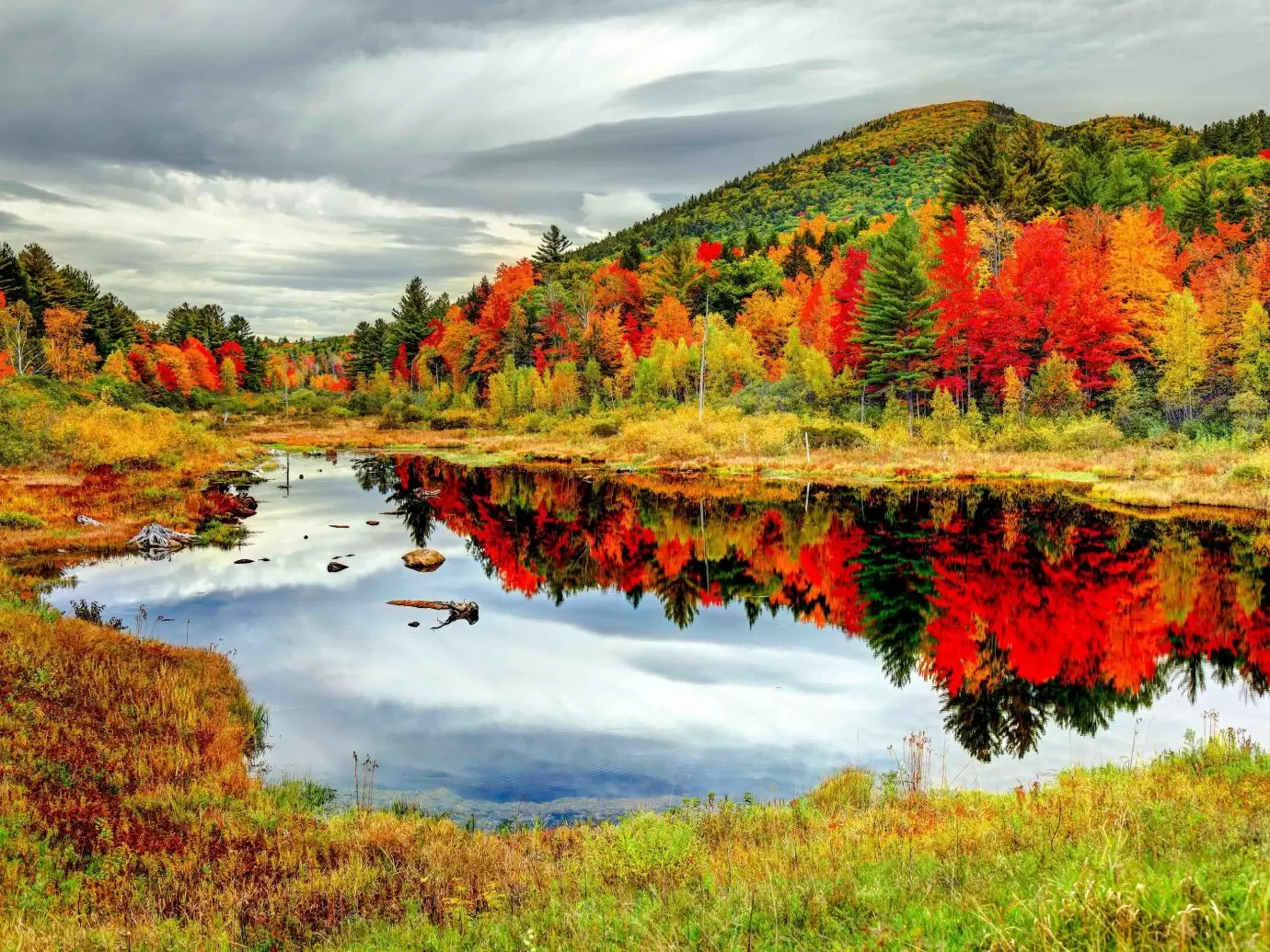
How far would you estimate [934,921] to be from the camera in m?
4.93

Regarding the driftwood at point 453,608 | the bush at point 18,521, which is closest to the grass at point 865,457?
the driftwood at point 453,608

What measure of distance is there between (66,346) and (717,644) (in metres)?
102

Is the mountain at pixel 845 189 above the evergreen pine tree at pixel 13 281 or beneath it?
above

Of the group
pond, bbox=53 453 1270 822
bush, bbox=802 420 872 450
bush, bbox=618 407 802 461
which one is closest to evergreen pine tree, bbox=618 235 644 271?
bush, bbox=618 407 802 461

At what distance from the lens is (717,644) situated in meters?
19.1

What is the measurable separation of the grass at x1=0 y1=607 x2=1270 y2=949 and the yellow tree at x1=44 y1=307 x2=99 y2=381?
9647 centimetres

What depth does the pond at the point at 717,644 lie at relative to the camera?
12.7 meters

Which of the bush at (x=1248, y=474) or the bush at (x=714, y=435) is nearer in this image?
the bush at (x=1248, y=474)

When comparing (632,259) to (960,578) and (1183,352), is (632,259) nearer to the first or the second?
(1183,352)

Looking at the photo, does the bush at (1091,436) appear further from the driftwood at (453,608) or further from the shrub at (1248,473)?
the driftwood at (453,608)

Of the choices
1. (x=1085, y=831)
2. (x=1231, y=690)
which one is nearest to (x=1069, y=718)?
(x=1231, y=690)

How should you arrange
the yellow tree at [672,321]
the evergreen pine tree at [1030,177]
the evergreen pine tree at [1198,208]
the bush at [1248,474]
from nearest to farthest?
the bush at [1248,474]
the evergreen pine tree at [1198,208]
the evergreen pine tree at [1030,177]
the yellow tree at [672,321]

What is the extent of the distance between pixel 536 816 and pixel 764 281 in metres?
93.0

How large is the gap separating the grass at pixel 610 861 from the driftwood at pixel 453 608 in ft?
30.1
